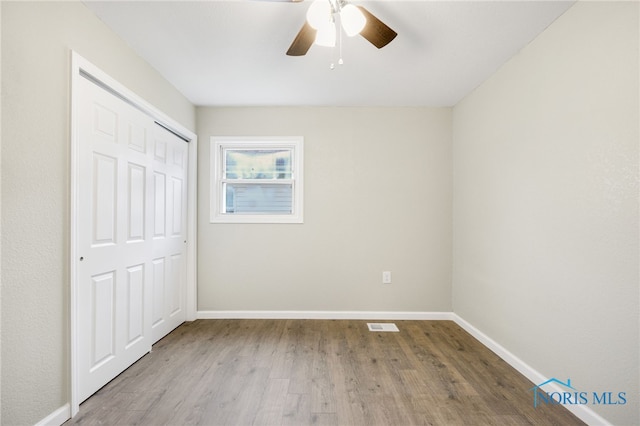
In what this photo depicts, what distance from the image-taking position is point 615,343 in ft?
5.29

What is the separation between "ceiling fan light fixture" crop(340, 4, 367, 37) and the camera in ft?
5.36

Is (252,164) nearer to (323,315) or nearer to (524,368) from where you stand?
(323,315)

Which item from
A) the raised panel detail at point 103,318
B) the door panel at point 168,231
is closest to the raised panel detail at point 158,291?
the door panel at point 168,231

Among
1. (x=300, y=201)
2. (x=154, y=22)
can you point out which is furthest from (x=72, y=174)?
(x=300, y=201)

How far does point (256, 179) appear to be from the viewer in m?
3.70

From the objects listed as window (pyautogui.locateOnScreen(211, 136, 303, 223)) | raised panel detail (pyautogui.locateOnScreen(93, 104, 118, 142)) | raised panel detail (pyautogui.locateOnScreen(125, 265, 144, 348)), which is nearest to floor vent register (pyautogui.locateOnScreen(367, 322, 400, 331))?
window (pyautogui.locateOnScreen(211, 136, 303, 223))

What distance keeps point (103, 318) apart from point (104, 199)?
31.6 inches

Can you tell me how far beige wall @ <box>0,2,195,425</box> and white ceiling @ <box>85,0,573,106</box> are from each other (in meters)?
0.45

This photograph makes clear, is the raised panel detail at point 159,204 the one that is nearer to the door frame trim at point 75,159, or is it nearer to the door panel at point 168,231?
the door panel at point 168,231

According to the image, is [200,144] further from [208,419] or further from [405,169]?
[208,419]

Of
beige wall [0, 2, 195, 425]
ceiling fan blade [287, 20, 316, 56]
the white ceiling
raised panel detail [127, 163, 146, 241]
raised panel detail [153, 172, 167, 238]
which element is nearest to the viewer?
beige wall [0, 2, 195, 425]

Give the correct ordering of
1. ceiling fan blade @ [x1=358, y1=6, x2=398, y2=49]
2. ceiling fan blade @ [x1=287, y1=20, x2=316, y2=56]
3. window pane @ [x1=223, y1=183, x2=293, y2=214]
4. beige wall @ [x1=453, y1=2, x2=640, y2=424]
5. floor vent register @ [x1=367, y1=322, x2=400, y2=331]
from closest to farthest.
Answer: beige wall @ [x1=453, y1=2, x2=640, y2=424] → ceiling fan blade @ [x1=358, y1=6, x2=398, y2=49] → ceiling fan blade @ [x1=287, y1=20, x2=316, y2=56] → floor vent register @ [x1=367, y1=322, x2=400, y2=331] → window pane @ [x1=223, y1=183, x2=293, y2=214]

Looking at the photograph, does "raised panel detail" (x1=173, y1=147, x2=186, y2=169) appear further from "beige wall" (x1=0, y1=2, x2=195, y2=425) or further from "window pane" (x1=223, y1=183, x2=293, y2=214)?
"beige wall" (x1=0, y1=2, x2=195, y2=425)

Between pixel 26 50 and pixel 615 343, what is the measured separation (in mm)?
3332
